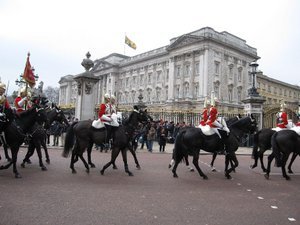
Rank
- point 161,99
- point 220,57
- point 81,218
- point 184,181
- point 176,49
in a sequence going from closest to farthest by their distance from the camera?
point 81,218 → point 184,181 → point 220,57 → point 176,49 → point 161,99

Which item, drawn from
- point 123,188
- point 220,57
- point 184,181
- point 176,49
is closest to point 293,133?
point 184,181

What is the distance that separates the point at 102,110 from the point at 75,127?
1059 mm

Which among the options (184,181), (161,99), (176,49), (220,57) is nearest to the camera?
(184,181)

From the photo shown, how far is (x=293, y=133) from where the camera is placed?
8.67 m

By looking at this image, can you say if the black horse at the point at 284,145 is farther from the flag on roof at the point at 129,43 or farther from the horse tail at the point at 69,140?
the flag on roof at the point at 129,43

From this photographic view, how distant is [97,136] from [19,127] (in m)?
2.20

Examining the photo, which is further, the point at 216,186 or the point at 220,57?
the point at 220,57

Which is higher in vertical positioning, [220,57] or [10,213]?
[220,57]

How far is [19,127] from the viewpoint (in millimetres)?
7938

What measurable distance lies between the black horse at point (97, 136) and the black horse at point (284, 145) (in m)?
4.12

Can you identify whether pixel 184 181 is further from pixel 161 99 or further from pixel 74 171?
pixel 161 99

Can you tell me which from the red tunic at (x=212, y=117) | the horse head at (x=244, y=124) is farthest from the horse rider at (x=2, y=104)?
the horse head at (x=244, y=124)

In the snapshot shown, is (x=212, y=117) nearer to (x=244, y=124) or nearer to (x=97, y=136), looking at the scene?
(x=244, y=124)

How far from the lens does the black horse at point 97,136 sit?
834 centimetres
